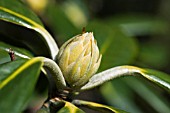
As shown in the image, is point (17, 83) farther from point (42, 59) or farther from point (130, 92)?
point (130, 92)

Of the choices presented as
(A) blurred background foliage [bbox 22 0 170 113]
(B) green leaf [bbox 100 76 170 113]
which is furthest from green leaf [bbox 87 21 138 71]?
(B) green leaf [bbox 100 76 170 113]

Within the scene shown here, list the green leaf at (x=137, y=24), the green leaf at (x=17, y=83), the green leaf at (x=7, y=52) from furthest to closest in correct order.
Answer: the green leaf at (x=137, y=24)
the green leaf at (x=7, y=52)
the green leaf at (x=17, y=83)

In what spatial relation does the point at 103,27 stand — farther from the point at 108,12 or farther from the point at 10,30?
the point at 108,12

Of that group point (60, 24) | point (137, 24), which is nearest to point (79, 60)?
point (60, 24)

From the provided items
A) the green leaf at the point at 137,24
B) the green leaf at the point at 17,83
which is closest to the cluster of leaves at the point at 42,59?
the green leaf at the point at 17,83

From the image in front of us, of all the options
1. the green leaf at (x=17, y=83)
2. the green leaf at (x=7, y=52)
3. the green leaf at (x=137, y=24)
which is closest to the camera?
the green leaf at (x=17, y=83)

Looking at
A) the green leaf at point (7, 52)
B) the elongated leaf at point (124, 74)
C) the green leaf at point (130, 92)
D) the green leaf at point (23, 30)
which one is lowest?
the green leaf at point (130, 92)

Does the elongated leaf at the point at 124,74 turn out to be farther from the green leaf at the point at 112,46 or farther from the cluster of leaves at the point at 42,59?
the green leaf at the point at 112,46
